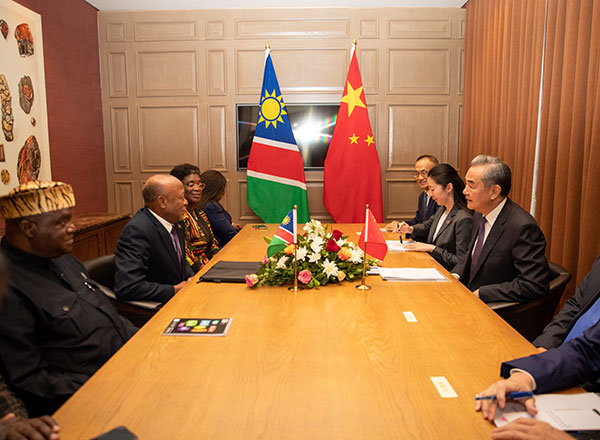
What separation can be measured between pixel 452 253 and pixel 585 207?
0.90 m

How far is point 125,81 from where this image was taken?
17.8 feet

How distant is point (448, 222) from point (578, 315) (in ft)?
4.92

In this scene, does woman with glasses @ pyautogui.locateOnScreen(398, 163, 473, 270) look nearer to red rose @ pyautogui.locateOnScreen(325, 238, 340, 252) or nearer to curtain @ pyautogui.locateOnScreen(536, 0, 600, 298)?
curtain @ pyautogui.locateOnScreen(536, 0, 600, 298)

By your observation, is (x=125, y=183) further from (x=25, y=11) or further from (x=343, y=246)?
(x=343, y=246)

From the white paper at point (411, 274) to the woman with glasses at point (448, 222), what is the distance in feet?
1.57

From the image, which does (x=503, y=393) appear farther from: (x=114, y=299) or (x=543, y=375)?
(x=114, y=299)

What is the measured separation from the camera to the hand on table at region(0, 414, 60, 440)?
100 cm

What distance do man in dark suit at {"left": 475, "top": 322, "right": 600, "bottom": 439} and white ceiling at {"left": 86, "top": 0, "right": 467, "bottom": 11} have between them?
4777 millimetres

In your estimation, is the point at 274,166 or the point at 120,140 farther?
the point at 120,140

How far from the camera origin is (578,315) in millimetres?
1706

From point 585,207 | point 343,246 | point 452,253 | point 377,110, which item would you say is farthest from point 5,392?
point 377,110

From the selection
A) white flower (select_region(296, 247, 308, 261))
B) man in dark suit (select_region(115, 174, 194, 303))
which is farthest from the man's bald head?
white flower (select_region(296, 247, 308, 261))

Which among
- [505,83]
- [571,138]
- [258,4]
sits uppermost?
[258,4]

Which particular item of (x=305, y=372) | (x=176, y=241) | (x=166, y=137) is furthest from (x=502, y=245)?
(x=166, y=137)
